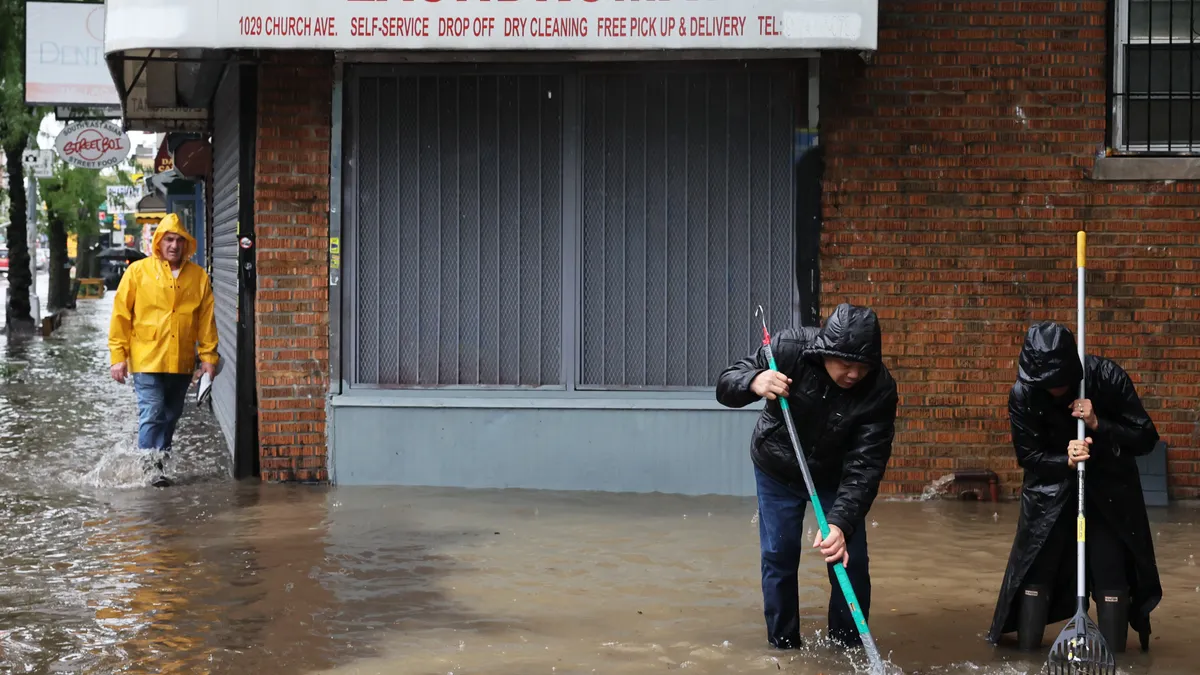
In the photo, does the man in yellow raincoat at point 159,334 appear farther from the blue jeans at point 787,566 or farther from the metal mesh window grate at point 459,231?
the blue jeans at point 787,566

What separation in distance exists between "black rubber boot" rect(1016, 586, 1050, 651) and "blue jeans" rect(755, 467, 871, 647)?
2.08ft

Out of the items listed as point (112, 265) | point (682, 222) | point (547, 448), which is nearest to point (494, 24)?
point (682, 222)

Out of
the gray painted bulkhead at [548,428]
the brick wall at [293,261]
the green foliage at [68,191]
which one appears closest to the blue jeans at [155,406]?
the brick wall at [293,261]

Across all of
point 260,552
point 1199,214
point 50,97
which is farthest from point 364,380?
point 50,97

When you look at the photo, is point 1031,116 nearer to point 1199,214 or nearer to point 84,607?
point 1199,214

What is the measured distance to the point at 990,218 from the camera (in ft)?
30.2

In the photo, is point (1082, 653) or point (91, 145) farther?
point (91, 145)

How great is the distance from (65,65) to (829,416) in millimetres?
14255

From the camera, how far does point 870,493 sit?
214 inches

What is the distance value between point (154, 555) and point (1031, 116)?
5845mm

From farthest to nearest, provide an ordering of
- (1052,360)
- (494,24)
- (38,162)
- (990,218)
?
1. (38,162)
2. (990,218)
3. (494,24)
4. (1052,360)

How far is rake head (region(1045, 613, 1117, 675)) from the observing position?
527 cm

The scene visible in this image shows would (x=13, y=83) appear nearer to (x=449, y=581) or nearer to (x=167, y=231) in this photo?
(x=167, y=231)

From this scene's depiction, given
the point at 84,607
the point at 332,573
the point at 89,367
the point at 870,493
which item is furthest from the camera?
the point at 89,367
